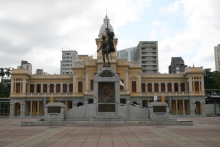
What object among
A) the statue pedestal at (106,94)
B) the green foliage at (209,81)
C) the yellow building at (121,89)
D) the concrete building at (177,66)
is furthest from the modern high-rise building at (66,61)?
the statue pedestal at (106,94)

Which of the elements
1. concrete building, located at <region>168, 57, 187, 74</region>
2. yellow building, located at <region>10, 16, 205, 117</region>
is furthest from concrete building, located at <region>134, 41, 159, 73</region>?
yellow building, located at <region>10, 16, 205, 117</region>

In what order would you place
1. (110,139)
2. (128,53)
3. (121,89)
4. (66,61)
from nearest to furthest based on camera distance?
(110,139) < (121,89) < (66,61) < (128,53)

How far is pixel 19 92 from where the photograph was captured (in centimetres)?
5816

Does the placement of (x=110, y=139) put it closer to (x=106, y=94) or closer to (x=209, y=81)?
(x=106, y=94)

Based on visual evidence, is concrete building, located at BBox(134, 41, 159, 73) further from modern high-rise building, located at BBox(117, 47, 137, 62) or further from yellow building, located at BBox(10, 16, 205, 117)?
yellow building, located at BBox(10, 16, 205, 117)

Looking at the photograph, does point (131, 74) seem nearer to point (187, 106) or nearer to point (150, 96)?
point (150, 96)

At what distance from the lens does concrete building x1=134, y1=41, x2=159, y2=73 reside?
101m

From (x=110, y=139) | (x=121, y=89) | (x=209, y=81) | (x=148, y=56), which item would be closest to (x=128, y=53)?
(x=148, y=56)


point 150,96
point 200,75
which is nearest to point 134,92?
point 150,96

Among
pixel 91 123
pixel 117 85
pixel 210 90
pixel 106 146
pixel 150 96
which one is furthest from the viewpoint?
pixel 210 90

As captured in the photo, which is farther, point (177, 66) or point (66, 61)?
point (66, 61)

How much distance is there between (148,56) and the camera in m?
101

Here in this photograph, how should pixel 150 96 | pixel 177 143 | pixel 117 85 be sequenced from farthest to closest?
pixel 150 96 < pixel 117 85 < pixel 177 143

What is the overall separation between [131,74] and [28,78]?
23697mm
